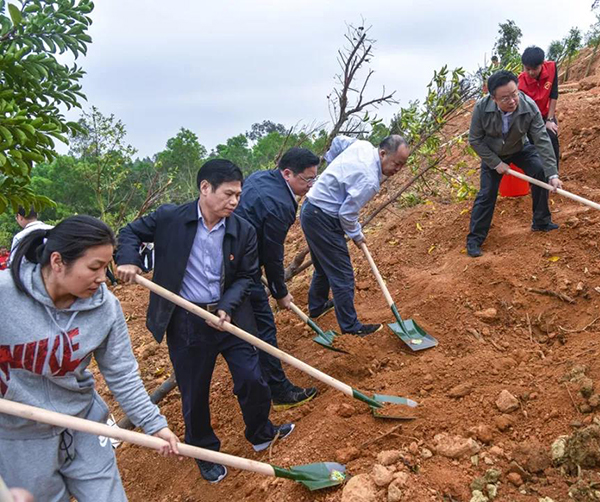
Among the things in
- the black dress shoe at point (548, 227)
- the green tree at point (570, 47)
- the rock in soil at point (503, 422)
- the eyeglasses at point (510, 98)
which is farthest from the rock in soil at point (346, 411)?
the green tree at point (570, 47)

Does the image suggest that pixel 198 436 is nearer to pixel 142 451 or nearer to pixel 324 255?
pixel 142 451

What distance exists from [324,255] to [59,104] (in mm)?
2315

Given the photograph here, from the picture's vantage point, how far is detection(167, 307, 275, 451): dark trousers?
2.84 meters

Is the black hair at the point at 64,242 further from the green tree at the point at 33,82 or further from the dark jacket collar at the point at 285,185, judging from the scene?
the dark jacket collar at the point at 285,185

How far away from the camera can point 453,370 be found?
3.53m

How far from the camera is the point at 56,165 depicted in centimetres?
2769

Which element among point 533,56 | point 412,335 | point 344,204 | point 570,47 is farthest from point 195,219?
point 570,47

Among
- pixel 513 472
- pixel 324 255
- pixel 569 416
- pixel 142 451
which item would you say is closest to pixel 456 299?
pixel 324 255

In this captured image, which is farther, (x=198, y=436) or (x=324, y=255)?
(x=324, y=255)

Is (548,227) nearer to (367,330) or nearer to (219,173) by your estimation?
(367,330)

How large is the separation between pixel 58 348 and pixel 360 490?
1575 millimetres

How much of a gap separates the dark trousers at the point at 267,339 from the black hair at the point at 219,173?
108 centimetres

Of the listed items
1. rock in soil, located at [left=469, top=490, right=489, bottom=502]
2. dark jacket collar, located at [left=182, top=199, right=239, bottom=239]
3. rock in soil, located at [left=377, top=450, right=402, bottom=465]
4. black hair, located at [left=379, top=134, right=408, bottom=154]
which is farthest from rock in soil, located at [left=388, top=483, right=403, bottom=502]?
black hair, located at [left=379, top=134, right=408, bottom=154]

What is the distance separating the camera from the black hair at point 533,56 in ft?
16.2
